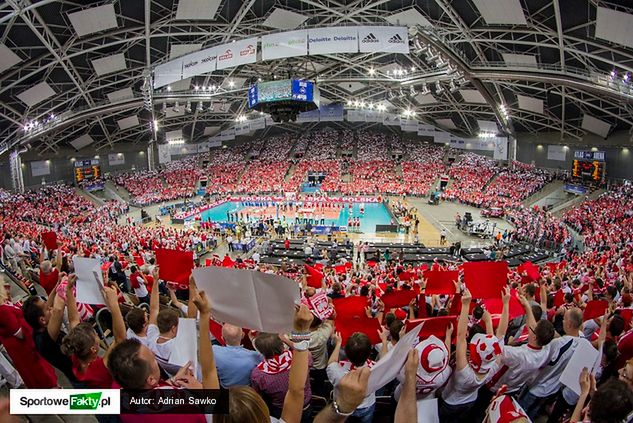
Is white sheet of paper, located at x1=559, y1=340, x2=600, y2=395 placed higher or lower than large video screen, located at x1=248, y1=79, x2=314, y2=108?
lower

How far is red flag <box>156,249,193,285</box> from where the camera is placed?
6.20 m

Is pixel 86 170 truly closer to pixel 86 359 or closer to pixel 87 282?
pixel 87 282

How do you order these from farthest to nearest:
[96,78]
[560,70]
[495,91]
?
[495,91], [96,78], [560,70]

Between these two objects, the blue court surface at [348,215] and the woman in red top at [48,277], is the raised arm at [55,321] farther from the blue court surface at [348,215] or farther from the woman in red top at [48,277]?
the blue court surface at [348,215]

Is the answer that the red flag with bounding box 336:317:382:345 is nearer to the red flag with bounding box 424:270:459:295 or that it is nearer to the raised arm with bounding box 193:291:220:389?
the raised arm with bounding box 193:291:220:389

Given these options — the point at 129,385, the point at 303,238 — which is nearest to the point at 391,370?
the point at 129,385

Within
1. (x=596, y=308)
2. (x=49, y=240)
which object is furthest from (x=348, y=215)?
(x=596, y=308)

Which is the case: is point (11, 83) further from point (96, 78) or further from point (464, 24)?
point (464, 24)

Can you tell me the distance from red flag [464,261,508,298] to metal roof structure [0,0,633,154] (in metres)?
18.5

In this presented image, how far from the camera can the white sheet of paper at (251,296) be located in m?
2.95

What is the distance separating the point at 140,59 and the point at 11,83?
859 cm

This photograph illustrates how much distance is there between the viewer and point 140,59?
30.8 meters

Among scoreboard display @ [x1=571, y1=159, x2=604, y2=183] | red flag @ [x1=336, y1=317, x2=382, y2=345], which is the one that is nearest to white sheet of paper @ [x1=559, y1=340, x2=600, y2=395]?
red flag @ [x1=336, y1=317, x2=382, y2=345]

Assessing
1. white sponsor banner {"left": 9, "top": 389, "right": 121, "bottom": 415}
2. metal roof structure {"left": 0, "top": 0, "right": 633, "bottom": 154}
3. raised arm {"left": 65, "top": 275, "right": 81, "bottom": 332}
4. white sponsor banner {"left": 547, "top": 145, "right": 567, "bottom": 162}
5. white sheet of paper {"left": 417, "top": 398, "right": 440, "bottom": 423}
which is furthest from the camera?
white sponsor banner {"left": 547, "top": 145, "right": 567, "bottom": 162}
